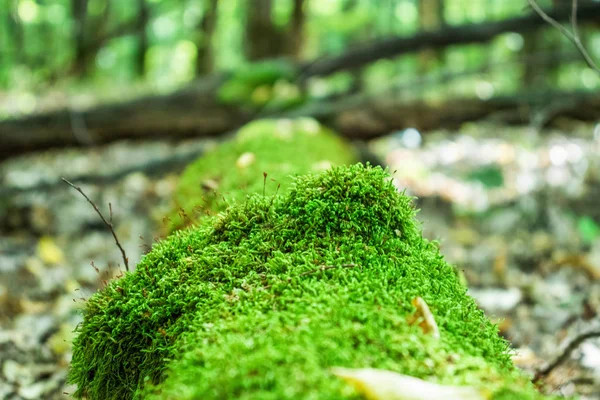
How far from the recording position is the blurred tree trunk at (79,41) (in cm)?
1096

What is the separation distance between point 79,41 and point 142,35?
2139mm

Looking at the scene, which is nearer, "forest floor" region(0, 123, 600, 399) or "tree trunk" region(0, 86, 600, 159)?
"forest floor" region(0, 123, 600, 399)

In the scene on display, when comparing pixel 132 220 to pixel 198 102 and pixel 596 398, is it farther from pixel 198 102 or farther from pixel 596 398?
pixel 596 398

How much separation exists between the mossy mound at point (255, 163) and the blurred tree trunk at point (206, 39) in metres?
9.35

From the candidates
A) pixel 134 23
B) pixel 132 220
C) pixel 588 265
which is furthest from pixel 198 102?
pixel 134 23

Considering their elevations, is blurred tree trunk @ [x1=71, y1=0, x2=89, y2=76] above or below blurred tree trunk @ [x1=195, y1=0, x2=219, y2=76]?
below

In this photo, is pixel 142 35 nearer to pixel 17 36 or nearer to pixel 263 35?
pixel 17 36

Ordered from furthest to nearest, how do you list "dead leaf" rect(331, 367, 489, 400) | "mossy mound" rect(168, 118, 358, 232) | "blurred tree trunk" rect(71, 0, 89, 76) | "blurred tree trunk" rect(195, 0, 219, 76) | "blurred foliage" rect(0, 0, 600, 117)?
"blurred tree trunk" rect(195, 0, 219, 76) → "blurred tree trunk" rect(71, 0, 89, 76) → "blurred foliage" rect(0, 0, 600, 117) → "mossy mound" rect(168, 118, 358, 232) → "dead leaf" rect(331, 367, 489, 400)

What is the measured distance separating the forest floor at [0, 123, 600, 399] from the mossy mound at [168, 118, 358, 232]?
0.51 m

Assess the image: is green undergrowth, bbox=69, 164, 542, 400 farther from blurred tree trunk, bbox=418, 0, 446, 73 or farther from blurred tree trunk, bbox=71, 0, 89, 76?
blurred tree trunk, bbox=71, 0, 89, 76

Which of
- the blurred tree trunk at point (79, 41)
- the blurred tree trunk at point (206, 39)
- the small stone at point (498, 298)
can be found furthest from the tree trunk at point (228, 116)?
the blurred tree trunk at point (206, 39)

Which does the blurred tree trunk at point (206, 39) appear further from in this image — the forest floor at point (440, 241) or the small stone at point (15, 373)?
the small stone at point (15, 373)

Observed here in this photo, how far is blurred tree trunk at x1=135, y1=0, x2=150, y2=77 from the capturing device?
13172mm

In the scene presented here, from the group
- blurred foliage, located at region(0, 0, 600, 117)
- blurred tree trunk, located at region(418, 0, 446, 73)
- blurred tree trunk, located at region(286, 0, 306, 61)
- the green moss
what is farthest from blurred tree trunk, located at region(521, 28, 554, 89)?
the green moss
